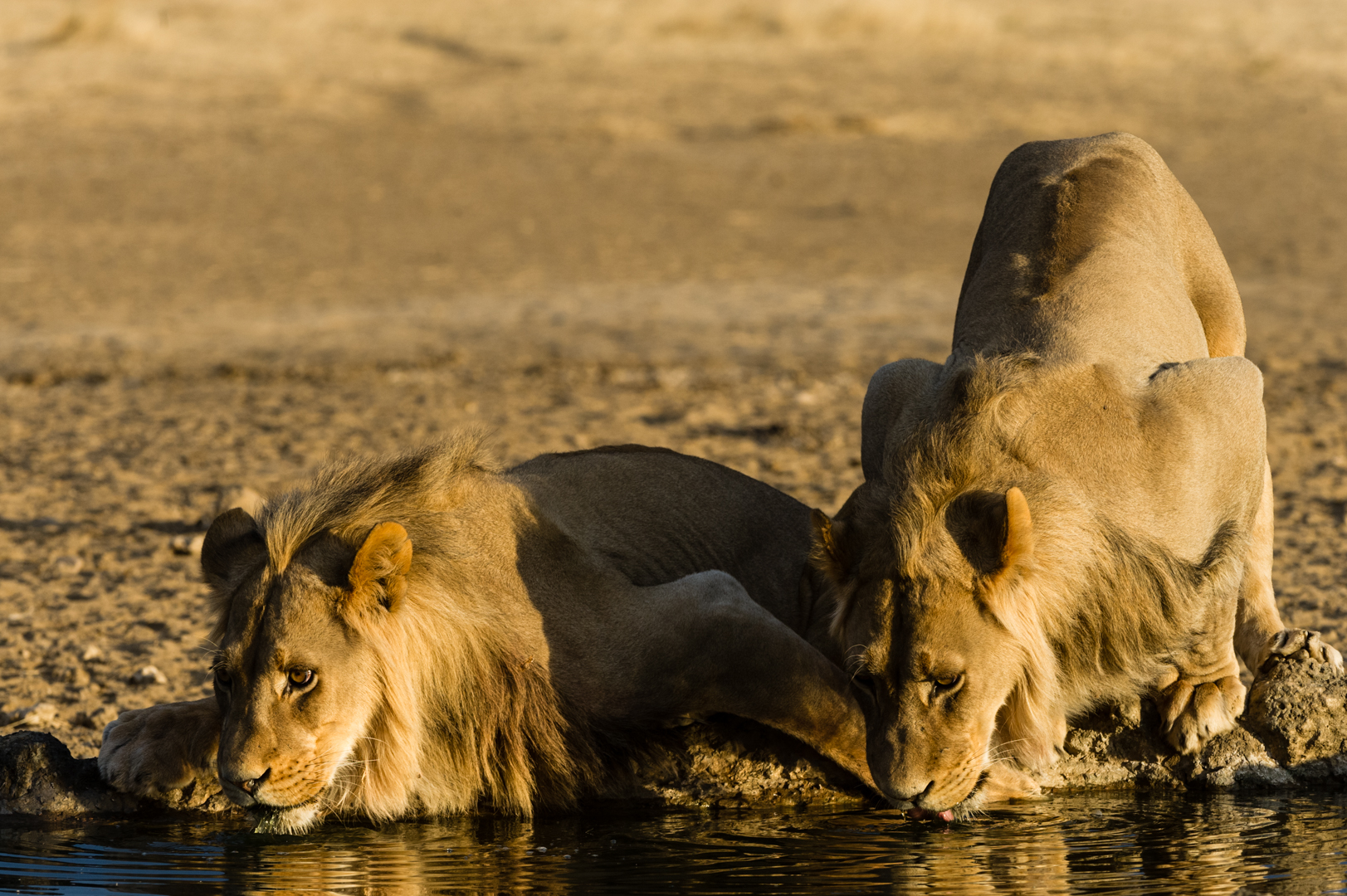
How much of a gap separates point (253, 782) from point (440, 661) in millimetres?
593

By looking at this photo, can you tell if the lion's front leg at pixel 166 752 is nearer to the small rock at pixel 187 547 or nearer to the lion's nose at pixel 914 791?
the lion's nose at pixel 914 791

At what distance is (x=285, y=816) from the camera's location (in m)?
4.54

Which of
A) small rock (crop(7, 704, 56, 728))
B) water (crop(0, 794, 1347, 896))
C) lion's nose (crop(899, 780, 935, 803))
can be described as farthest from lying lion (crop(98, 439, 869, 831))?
small rock (crop(7, 704, 56, 728))

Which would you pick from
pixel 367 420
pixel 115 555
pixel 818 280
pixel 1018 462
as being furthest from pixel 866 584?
pixel 818 280

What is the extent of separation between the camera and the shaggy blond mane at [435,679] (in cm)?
469

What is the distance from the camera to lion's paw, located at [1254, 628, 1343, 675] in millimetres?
5195

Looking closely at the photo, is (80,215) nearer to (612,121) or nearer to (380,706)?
(612,121)

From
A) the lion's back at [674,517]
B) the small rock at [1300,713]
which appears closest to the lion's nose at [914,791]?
the lion's back at [674,517]

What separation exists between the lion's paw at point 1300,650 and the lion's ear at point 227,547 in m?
2.91

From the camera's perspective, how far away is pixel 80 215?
19.0 m

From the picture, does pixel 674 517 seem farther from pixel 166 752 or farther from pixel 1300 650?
pixel 1300 650

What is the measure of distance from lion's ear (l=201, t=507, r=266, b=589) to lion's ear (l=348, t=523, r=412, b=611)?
407 millimetres

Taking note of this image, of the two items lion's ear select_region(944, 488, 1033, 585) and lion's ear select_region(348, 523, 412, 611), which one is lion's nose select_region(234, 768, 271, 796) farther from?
lion's ear select_region(944, 488, 1033, 585)

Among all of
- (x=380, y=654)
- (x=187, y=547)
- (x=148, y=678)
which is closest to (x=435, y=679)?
(x=380, y=654)
